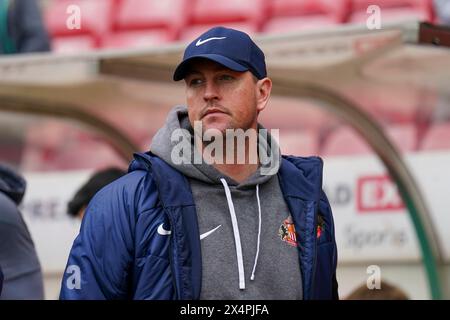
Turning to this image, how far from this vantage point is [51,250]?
7.57 m

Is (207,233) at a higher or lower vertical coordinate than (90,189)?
lower

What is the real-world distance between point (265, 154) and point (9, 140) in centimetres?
456

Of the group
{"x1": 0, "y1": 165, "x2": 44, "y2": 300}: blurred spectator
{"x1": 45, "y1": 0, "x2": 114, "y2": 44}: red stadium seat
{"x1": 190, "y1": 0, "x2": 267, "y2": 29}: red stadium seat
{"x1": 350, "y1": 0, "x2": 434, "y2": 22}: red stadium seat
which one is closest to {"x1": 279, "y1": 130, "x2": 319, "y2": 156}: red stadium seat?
{"x1": 350, "y1": 0, "x2": 434, "y2": 22}: red stadium seat

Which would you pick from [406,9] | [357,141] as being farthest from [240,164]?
[406,9]

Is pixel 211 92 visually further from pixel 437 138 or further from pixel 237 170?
pixel 437 138

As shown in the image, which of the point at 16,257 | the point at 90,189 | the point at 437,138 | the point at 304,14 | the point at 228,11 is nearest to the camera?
the point at 16,257

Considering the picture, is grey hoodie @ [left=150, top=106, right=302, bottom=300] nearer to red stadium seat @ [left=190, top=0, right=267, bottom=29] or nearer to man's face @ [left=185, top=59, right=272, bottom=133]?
man's face @ [left=185, top=59, right=272, bottom=133]

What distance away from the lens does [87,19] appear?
9234 millimetres

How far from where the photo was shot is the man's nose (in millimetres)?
3254

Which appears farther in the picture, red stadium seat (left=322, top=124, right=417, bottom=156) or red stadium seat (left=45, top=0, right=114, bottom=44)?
red stadium seat (left=45, top=0, right=114, bottom=44)

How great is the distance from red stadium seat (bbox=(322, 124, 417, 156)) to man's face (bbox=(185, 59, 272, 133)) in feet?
10.1

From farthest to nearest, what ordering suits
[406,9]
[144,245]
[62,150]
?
[62,150] < [406,9] < [144,245]

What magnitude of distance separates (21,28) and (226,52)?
13.2 ft
